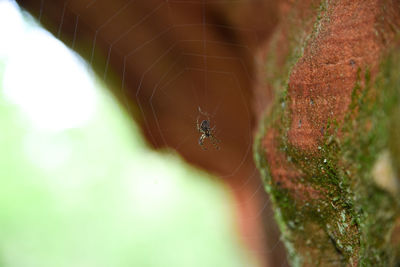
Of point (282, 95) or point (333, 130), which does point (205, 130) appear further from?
point (333, 130)

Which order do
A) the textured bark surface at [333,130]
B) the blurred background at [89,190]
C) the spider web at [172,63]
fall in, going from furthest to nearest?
the blurred background at [89,190]
the spider web at [172,63]
the textured bark surface at [333,130]

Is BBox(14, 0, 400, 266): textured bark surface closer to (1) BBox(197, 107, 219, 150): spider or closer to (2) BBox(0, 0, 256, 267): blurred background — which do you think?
(1) BBox(197, 107, 219, 150): spider

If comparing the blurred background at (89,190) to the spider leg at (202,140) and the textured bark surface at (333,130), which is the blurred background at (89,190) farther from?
the textured bark surface at (333,130)

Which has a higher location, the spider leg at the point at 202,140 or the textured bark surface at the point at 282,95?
the textured bark surface at the point at 282,95

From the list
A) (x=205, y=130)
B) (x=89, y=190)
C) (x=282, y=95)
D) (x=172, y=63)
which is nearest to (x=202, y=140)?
(x=205, y=130)

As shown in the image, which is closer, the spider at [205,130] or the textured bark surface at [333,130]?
the textured bark surface at [333,130]

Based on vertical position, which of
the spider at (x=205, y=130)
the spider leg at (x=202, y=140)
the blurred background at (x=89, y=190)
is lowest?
the blurred background at (x=89, y=190)

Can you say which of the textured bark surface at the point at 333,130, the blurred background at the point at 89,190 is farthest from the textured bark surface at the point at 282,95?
the blurred background at the point at 89,190
